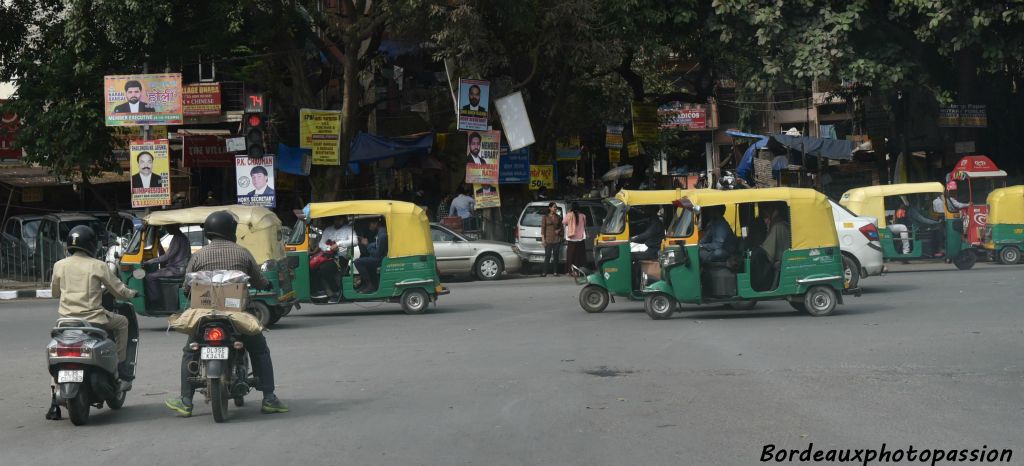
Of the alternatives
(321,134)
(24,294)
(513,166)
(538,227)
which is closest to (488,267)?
(538,227)

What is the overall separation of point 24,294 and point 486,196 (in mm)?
10794

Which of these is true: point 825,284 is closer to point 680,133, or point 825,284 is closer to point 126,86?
point 126,86

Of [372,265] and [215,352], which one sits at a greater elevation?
[372,265]

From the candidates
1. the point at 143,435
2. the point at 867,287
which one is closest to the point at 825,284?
the point at 867,287

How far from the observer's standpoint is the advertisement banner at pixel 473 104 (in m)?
26.3

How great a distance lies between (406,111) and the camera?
3744 centimetres

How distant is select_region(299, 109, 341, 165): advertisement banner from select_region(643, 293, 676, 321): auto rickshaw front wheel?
40.2 ft

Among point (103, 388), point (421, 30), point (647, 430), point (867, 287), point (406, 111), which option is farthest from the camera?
point (406, 111)

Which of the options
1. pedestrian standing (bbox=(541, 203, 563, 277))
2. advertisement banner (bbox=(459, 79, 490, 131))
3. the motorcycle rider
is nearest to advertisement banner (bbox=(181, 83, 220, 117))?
advertisement banner (bbox=(459, 79, 490, 131))

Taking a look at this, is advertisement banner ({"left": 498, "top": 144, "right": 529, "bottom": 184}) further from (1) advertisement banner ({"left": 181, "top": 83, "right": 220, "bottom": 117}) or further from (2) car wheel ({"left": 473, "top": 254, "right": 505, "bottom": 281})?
(1) advertisement banner ({"left": 181, "top": 83, "right": 220, "bottom": 117})

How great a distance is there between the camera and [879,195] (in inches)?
837

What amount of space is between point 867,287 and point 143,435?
14326mm

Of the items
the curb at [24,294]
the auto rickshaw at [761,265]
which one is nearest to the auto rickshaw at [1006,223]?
the auto rickshaw at [761,265]

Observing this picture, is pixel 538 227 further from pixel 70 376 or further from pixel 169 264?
pixel 70 376
